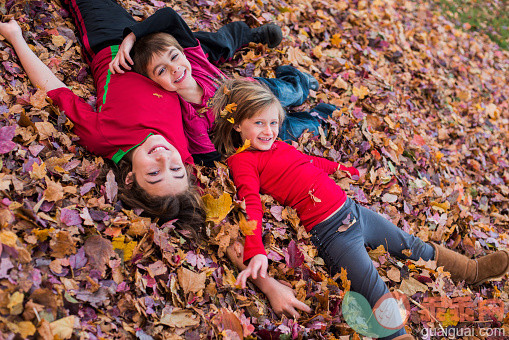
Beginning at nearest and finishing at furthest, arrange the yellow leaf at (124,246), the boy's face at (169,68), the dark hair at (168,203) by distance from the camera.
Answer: the yellow leaf at (124,246) < the dark hair at (168,203) < the boy's face at (169,68)

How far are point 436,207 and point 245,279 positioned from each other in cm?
236

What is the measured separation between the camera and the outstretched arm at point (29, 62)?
3.03 metres

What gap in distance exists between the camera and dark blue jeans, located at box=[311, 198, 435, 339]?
2928 mm

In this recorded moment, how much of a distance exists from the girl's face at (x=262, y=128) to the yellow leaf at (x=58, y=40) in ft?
5.87

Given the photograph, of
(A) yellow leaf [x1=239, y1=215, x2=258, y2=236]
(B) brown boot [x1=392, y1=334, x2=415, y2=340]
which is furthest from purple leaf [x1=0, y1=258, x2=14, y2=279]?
(B) brown boot [x1=392, y1=334, x2=415, y2=340]

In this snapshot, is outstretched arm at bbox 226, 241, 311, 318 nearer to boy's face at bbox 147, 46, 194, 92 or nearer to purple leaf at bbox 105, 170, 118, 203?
purple leaf at bbox 105, 170, 118, 203

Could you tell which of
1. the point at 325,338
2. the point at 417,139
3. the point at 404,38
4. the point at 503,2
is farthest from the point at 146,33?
the point at 503,2

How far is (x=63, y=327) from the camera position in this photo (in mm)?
1960

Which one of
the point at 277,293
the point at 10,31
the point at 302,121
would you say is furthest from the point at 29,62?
the point at 277,293

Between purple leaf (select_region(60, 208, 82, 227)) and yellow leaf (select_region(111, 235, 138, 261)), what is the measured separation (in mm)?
251

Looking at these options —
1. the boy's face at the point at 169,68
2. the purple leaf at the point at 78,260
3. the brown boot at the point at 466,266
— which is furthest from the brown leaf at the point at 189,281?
the brown boot at the point at 466,266

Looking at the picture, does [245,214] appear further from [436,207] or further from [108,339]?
[436,207]

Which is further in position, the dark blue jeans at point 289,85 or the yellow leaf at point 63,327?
the dark blue jeans at point 289,85

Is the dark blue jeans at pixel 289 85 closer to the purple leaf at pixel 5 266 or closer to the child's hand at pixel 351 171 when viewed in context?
the child's hand at pixel 351 171
